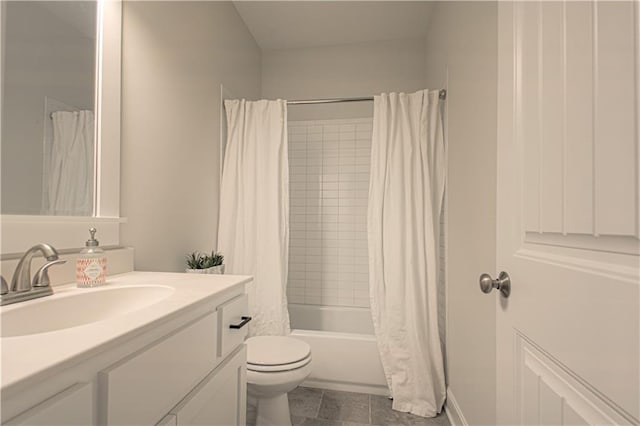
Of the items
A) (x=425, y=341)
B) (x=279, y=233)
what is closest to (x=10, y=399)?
(x=279, y=233)

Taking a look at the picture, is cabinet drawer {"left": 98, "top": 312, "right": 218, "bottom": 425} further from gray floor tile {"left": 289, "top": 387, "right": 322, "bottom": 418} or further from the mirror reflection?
gray floor tile {"left": 289, "top": 387, "right": 322, "bottom": 418}

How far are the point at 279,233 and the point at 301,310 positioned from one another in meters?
1.07

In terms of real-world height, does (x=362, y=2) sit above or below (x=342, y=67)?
above

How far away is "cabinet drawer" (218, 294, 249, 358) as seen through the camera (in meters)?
0.92

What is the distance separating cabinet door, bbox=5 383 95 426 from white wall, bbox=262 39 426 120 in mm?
2682

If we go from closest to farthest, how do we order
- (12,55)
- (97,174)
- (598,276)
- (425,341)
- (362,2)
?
(598,276)
(12,55)
(97,174)
(425,341)
(362,2)

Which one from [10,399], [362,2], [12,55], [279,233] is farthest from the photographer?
[362,2]

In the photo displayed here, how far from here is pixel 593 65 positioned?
0.49 meters

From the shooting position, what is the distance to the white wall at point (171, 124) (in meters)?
1.30

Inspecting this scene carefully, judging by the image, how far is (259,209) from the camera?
1.99 metres

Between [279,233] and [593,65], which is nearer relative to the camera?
[593,65]

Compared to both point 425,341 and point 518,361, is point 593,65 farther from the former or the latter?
point 425,341

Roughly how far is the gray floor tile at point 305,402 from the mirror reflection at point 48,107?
150cm

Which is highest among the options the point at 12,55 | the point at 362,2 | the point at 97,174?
the point at 362,2
